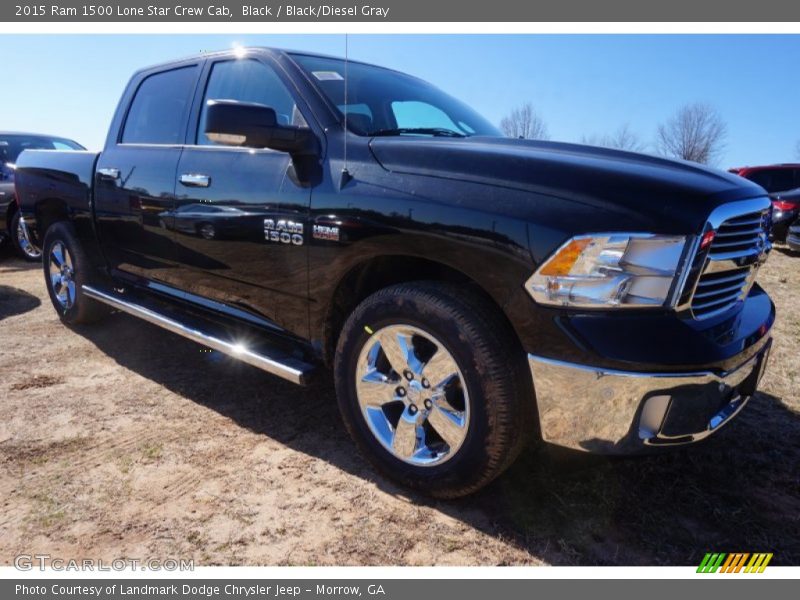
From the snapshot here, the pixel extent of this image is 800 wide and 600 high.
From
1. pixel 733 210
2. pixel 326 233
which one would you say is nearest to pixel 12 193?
pixel 326 233

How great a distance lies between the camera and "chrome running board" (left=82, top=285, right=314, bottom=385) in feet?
8.02

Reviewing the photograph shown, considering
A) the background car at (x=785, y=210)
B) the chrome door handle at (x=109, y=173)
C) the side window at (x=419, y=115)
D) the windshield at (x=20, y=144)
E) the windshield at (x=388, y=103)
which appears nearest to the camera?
the windshield at (x=388, y=103)

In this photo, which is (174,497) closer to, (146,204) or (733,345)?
(146,204)

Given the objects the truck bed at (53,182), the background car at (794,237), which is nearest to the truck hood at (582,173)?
the truck bed at (53,182)

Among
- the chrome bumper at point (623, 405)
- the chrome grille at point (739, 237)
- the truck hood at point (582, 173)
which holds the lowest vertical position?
the chrome bumper at point (623, 405)

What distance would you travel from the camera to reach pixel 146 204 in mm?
3262

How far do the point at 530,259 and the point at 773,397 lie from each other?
7.81 ft

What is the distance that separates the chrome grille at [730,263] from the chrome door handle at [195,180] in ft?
7.60

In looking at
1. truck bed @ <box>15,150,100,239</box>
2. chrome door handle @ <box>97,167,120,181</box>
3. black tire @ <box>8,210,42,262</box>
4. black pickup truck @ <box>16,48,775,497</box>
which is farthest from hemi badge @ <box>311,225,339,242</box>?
black tire @ <box>8,210,42,262</box>

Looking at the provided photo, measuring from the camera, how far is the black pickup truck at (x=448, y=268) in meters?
1.71

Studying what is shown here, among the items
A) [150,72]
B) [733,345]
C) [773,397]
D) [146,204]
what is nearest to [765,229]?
[733,345]

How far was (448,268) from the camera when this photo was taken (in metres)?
2.22

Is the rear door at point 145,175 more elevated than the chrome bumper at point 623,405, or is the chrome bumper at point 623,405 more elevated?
the rear door at point 145,175

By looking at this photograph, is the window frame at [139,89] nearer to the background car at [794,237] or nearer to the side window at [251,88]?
the side window at [251,88]
